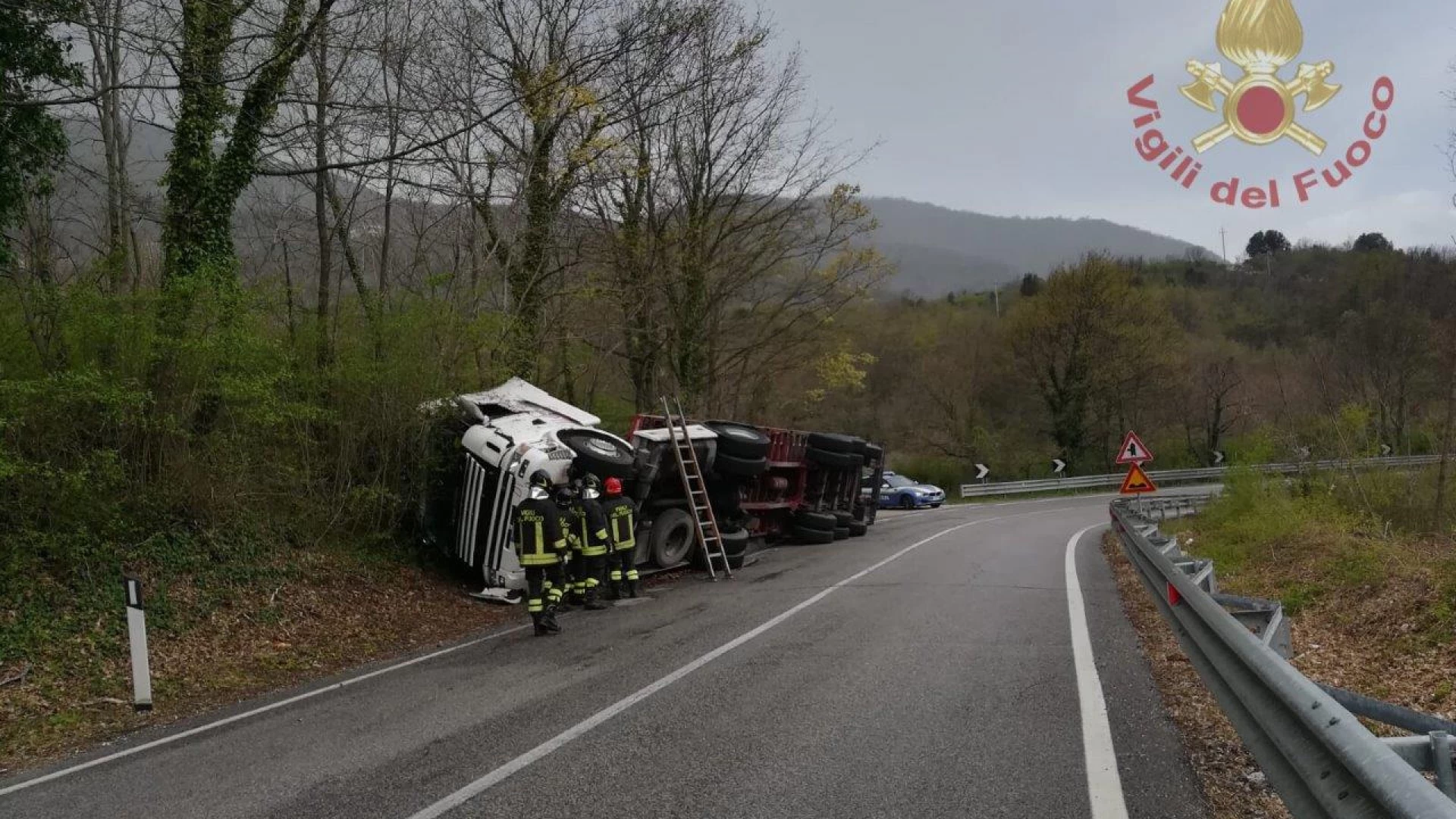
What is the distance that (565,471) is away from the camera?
10.4 metres

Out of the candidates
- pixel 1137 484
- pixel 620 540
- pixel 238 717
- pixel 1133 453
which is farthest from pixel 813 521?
pixel 238 717

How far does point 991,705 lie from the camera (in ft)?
18.4

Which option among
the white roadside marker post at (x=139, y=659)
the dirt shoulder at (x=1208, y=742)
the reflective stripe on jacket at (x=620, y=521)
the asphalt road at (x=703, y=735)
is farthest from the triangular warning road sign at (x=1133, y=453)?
the white roadside marker post at (x=139, y=659)

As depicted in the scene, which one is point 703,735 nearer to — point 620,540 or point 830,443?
point 620,540

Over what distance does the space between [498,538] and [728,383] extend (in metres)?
18.5

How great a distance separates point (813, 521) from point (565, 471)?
809 centimetres

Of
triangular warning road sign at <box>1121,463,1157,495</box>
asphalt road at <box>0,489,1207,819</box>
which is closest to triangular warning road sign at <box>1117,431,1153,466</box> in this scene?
triangular warning road sign at <box>1121,463,1157,495</box>

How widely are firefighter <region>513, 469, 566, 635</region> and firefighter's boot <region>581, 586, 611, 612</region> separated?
778 mm

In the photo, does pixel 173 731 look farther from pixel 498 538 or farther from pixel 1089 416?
pixel 1089 416

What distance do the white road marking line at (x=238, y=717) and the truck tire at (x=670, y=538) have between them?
12.0 ft

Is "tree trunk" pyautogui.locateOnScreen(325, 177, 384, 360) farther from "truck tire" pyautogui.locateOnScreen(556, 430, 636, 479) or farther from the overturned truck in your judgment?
"truck tire" pyautogui.locateOnScreen(556, 430, 636, 479)

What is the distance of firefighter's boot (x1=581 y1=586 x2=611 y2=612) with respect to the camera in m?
10.1

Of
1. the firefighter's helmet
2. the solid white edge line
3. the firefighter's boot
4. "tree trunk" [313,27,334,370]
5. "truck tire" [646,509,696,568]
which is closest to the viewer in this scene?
the solid white edge line

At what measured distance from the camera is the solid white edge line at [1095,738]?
13.3 feet
